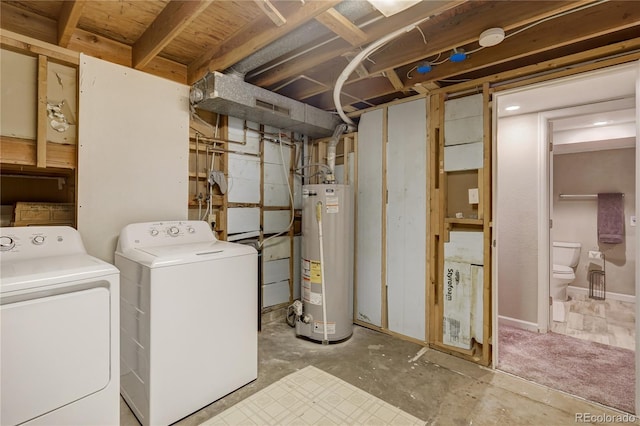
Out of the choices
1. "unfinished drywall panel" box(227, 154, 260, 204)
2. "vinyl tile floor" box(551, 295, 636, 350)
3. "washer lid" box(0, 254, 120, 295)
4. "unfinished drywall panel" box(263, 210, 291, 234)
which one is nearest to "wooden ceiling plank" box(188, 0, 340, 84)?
"unfinished drywall panel" box(227, 154, 260, 204)

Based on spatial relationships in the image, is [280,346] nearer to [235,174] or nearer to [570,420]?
[235,174]

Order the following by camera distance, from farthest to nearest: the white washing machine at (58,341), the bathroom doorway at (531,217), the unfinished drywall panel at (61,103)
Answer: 1. the bathroom doorway at (531,217)
2. the unfinished drywall panel at (61,103)
3. the white washing machine at (58,341)

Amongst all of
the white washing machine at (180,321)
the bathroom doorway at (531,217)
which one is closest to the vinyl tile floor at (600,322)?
the bathroom doorway at (531,217)

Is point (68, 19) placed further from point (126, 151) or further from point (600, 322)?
point (600, 322)

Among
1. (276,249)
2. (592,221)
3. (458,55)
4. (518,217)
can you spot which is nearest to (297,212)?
(276,249)

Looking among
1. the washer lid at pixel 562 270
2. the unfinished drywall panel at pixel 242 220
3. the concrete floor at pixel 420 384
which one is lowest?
the concrete floor at pixel 420 384

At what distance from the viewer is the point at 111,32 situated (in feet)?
7.51

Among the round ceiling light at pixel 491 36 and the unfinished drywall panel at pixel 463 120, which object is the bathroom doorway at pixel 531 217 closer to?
the unfinished drywall panel at pixel 463 120

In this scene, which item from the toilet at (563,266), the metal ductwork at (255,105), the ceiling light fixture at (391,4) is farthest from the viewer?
the toilet at (563,266)

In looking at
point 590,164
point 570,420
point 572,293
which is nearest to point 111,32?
point 570,420

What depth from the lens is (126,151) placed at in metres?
2.37

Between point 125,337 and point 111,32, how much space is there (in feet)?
7.35

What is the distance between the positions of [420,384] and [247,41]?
111 inches

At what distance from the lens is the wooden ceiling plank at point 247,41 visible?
168cm
